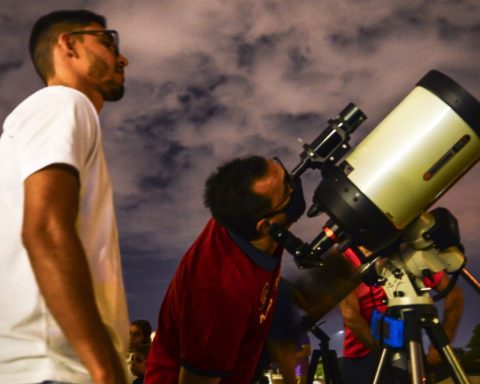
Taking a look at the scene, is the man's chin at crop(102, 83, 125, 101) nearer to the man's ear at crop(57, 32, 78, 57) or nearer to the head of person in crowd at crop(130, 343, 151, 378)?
the man's ear at crop(57, 32, 78, 57)

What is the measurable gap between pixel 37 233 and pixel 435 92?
170 centimetres

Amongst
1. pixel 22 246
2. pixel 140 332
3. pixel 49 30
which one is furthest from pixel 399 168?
pixel 140 332

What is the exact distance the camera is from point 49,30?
64.8 inches

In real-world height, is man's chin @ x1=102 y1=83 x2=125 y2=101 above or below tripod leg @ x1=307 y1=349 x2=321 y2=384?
above

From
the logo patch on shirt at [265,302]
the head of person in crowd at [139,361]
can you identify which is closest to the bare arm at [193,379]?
the logo patch on shirt at [265,302]

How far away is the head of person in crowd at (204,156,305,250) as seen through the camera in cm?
232

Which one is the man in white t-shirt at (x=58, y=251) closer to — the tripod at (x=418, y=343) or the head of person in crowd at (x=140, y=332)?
the tripod at (x=418, y=343)

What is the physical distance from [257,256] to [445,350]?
853mm

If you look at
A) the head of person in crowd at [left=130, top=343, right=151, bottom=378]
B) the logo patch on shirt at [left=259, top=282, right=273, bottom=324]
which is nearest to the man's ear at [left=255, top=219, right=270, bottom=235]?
the logo patch on shirt at [left=259, top=282, right=273, bottom=324]

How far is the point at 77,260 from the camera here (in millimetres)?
1058

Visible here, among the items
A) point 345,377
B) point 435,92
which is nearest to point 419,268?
point 435,92

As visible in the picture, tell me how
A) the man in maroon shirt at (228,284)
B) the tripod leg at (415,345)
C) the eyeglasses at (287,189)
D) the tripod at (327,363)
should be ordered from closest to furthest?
the man in maroon shirt at (228,284) < the tripod leg at (415,345) < the eyeglasses at (287,189) < the tripod at (327,363)

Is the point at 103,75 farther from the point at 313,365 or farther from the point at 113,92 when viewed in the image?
the point at 313,365

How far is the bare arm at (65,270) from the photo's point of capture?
1.01m
